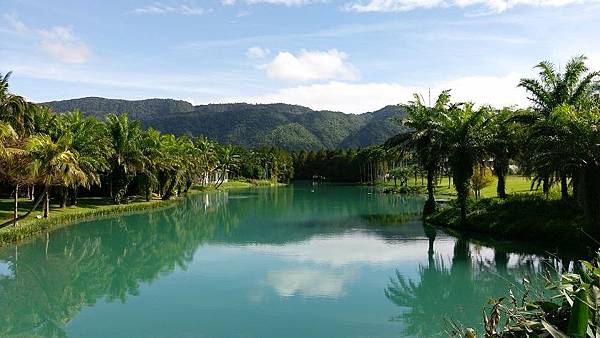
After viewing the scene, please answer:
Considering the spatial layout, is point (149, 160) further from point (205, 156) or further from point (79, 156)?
point (205, 156)

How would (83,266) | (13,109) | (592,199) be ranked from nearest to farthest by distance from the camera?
(592,199) → (83,266) → (13,109)

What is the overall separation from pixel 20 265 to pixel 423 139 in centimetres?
2629

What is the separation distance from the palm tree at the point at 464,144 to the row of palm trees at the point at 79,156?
78.4 ft

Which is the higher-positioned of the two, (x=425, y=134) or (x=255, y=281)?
(x=425, y=134)

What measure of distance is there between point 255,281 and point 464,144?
17895mm

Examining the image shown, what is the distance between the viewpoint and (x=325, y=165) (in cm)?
13612

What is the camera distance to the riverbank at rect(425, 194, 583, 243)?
80.1 ft

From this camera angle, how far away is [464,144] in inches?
1208

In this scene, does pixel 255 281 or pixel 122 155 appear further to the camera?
pixel 122 155

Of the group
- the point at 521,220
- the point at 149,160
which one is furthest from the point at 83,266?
Answer: the point at 149,160

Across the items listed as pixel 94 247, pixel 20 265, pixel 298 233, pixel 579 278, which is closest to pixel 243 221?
pixel 298 233

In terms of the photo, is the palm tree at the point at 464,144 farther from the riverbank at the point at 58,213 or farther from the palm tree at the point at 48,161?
the riverbank at the point at 58,213

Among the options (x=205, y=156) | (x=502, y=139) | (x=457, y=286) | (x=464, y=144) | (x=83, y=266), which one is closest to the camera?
(x=457, y=286)

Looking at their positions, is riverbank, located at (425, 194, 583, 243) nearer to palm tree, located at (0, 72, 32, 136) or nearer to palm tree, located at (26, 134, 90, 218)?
palm tree, located at (26, 134, 90, 218)
